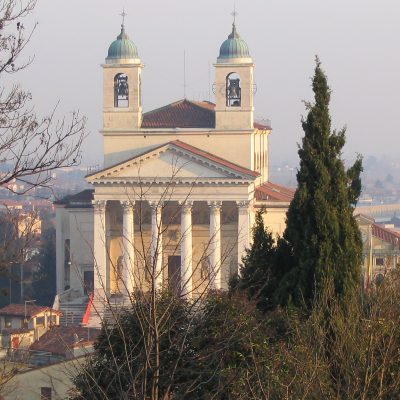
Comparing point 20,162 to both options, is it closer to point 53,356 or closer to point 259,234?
point 259,234

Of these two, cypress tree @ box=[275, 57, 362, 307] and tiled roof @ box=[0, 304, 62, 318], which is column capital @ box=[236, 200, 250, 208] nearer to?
tiled roof @ box=[0, 304, 62, 318]

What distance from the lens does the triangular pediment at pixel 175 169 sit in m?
54.8

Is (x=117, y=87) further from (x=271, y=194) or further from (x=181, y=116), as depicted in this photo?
(x=271, y=194)

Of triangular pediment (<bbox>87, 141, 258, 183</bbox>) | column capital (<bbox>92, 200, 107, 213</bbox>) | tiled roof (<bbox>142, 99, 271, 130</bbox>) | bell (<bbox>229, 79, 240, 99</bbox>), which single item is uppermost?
bell (<bbox>229, 79, 240, 99</bbox>)

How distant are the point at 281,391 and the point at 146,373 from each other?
406cm

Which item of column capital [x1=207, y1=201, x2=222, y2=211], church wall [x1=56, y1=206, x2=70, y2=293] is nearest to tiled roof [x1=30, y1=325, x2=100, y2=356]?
column capital [x1=207, y1=201, x2=222, y2=211]

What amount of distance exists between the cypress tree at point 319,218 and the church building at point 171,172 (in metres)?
26.3

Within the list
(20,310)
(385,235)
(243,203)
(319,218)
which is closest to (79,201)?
(243,203)

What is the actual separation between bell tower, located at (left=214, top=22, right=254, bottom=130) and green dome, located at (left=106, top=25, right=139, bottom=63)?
3.40m

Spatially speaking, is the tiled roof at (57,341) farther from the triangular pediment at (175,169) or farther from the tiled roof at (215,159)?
the tiled roof at (215,159)

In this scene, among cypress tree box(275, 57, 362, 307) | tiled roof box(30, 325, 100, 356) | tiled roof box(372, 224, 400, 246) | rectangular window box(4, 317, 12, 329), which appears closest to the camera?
cypress tree box(275, 57, 362, 307)

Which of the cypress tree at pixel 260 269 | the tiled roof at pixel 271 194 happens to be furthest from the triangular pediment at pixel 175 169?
the cypress tree at pixel 260 269

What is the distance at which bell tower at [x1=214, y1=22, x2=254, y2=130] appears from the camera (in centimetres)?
5884

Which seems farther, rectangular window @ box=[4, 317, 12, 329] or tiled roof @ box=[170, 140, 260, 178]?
tiled roof @ box=[170, 140, 260, 178]
